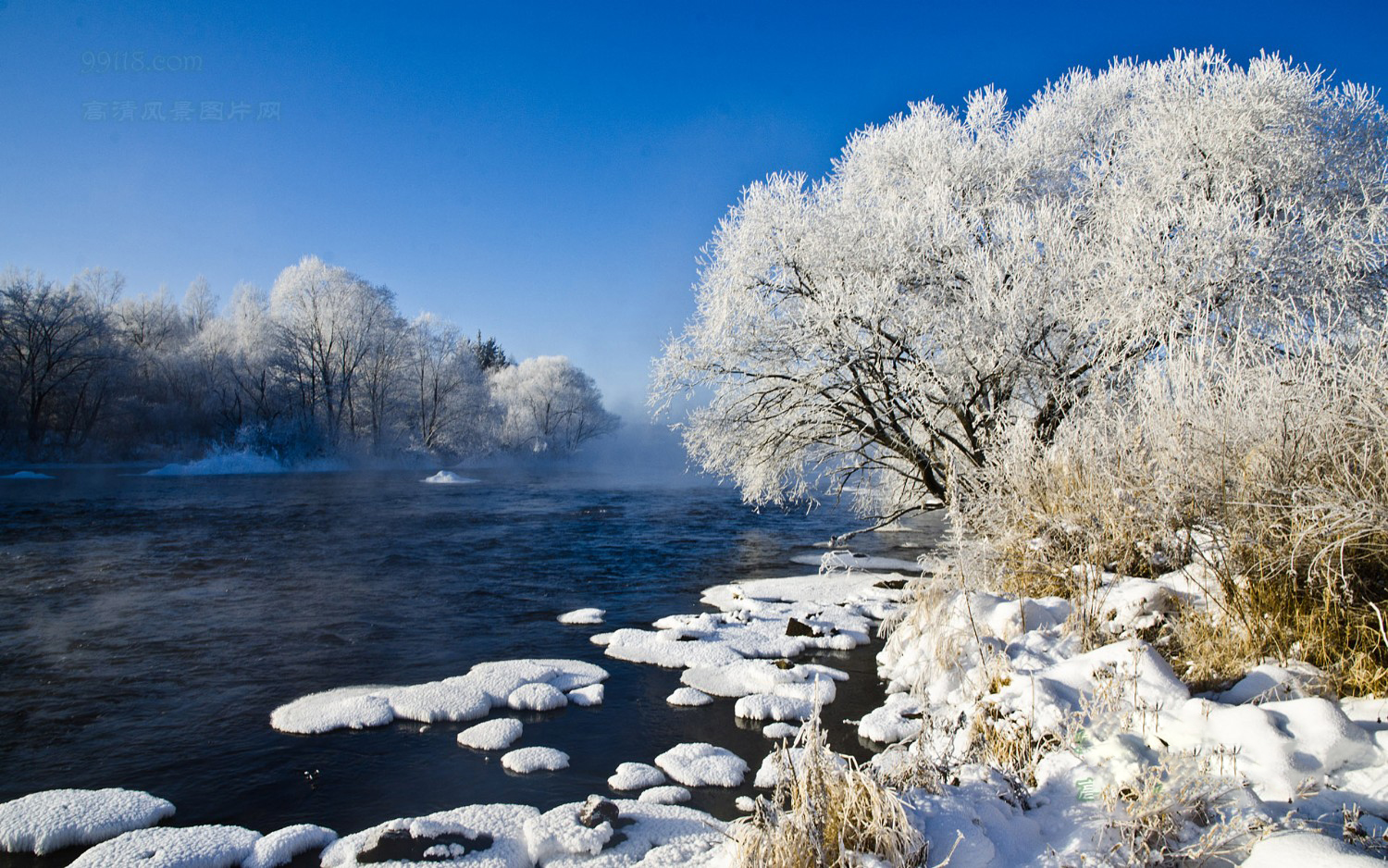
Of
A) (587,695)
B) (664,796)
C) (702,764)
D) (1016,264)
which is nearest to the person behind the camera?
(664,796)

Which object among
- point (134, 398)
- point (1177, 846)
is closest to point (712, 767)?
point (1177, 846)

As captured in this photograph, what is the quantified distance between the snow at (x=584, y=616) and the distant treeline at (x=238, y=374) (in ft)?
123

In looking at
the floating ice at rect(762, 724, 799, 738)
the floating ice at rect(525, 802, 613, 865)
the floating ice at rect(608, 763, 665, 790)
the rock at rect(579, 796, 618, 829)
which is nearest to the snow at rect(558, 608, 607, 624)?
the floating ice at rect(762, 724, 799, 738)

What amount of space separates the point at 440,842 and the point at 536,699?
260 centimetres

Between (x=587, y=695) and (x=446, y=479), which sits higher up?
(x=446, y=479)

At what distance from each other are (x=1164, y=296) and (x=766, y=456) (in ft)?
21.0

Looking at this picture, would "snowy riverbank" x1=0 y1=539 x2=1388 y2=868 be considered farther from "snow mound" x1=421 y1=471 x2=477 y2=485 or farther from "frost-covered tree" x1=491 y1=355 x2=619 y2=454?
"frost-covered tree" x1=491 y1=355 x2=619 y2=454

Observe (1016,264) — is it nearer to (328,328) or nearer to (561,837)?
(561,837)

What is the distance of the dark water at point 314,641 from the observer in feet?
17.3

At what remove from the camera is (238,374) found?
49.0m

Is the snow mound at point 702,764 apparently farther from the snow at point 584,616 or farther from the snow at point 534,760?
the snow at point 584,616

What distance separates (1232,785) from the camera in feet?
11.0

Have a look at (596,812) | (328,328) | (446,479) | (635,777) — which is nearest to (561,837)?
(596,812)

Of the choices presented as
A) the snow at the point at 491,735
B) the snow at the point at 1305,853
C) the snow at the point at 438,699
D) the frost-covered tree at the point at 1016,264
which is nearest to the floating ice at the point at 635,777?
the snow at the point at 491,735
